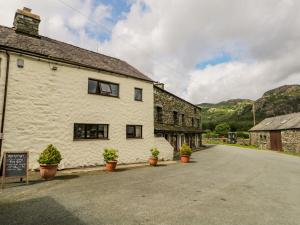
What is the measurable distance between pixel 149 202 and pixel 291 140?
3177 cm

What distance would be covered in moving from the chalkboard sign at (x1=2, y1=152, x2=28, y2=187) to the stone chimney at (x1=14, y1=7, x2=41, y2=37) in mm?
9128

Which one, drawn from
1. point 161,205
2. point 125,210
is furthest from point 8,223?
point 161,205

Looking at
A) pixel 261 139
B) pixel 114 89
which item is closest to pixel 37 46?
pixel 114 89

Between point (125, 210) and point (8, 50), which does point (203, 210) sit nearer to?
point (125, 210)

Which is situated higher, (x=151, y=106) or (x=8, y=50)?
(x=8, y=50)

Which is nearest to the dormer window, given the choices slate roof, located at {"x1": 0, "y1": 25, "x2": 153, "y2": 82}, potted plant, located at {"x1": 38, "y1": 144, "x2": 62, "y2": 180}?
slate roof, located at {"x1": 0, "y1": 25, "x2": 153, "y2": 82}

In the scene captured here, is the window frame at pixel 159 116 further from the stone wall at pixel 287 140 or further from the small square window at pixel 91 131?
the stone wall at pixel 287 140

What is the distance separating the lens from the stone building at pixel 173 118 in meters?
21.4

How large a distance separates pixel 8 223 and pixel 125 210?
290cm

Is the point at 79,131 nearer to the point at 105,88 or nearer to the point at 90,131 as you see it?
the point at 90,131

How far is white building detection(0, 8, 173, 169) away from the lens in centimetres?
1076

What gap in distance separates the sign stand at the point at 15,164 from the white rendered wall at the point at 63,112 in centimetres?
230

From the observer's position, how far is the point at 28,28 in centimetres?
1384

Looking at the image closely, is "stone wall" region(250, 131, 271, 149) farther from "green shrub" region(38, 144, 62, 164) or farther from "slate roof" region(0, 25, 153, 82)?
"green shrub" region(38, 144, 62, 164)
